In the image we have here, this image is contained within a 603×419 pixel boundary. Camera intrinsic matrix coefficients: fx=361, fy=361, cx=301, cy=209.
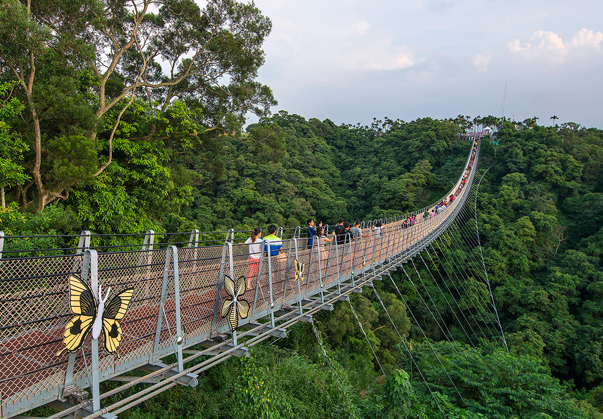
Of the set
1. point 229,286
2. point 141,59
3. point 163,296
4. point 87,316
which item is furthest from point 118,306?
point 141,59

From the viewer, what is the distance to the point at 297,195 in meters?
27.0

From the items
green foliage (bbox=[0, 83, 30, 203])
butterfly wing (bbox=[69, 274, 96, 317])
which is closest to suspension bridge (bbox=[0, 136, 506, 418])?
butterfly wing (bbox=[69, 274, 96, 317])

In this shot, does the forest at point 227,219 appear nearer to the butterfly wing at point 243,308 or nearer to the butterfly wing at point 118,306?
the butterfly wing at point 118,306

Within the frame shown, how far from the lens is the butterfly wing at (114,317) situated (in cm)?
192

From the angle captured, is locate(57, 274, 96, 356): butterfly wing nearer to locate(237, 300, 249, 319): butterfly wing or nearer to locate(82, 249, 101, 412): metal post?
locate(82, 249, 101, 412): metal post

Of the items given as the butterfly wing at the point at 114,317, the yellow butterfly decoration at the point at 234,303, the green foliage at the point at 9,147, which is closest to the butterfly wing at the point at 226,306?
the yellow butterfly decoration at the point at 234,303

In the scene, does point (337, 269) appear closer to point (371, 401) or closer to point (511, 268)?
point (371, 401)

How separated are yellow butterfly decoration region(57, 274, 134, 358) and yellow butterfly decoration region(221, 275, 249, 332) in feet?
2.90

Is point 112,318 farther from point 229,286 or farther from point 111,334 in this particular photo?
point 229,286

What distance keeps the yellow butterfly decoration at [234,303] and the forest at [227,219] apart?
1.18 meters

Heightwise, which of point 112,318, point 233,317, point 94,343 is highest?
point 112,318

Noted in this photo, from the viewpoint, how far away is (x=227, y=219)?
20.8 meters

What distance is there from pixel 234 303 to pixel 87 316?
3.68ft

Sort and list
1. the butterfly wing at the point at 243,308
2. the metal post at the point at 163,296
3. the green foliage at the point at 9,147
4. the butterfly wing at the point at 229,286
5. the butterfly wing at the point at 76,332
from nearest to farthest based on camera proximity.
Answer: the butterfly wing at the point at 76,332 → the metal post at the point at 163,296 → the butterfly wing at the point at 229,286 → the butterfly wing at the point at 243,308 → the green foliage at the point at 9,147
